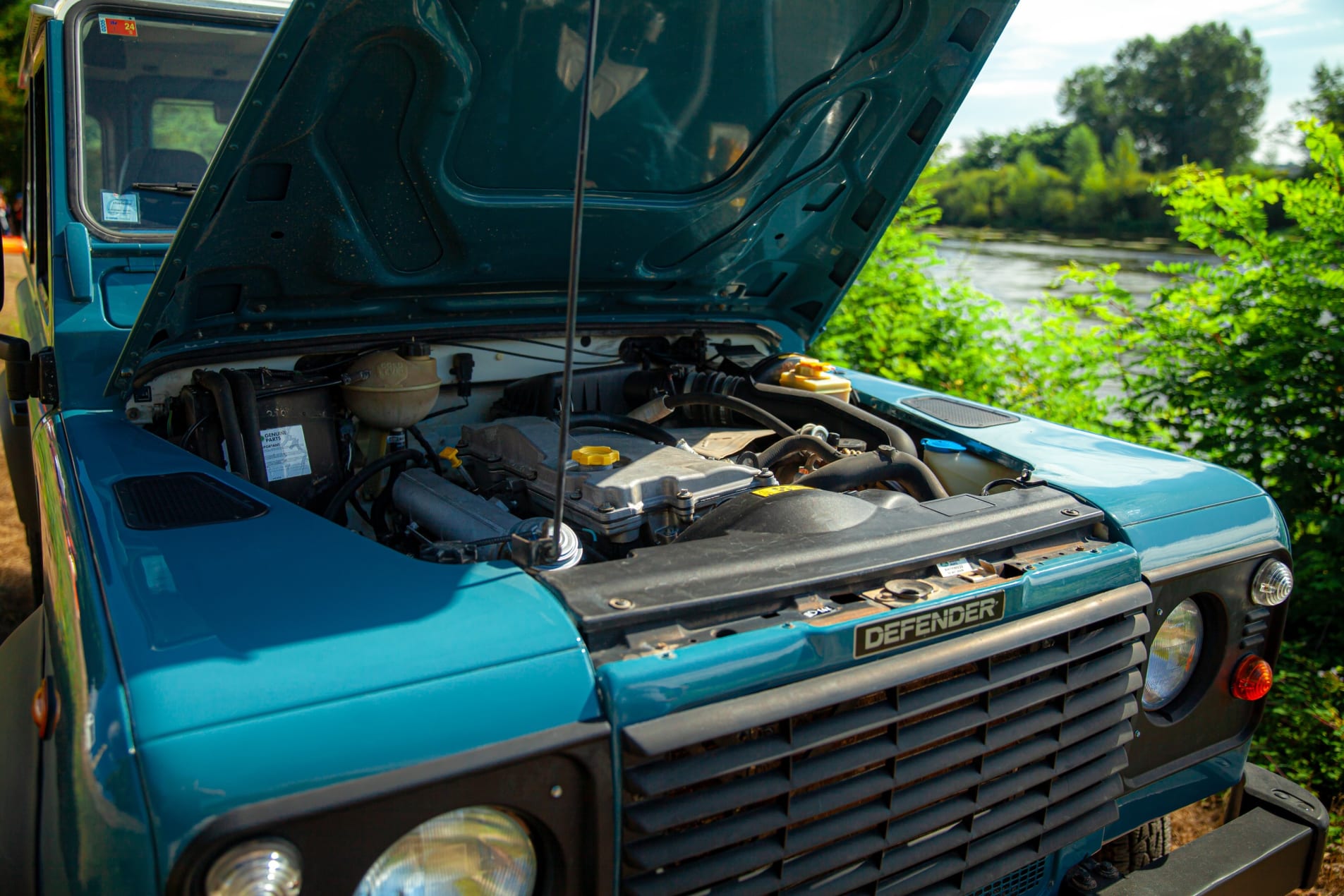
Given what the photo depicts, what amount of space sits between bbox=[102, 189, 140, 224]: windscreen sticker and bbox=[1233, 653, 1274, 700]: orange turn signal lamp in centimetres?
288

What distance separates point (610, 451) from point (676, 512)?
0.22 meters

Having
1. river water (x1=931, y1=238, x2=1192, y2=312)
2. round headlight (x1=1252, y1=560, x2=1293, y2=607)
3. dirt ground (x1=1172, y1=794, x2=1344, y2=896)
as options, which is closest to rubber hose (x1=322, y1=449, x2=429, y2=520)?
round headlight (x1=1252, y1=560, x2=1293, y2=607)

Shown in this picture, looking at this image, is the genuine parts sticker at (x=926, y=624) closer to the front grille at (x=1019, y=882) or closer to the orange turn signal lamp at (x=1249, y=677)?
the front grille at (x=1019, y=882)

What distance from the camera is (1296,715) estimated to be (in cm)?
312

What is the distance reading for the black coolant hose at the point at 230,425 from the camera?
1990mm

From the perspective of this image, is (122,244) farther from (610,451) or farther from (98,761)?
(98,761)

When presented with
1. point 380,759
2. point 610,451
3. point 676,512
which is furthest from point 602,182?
point 380,759

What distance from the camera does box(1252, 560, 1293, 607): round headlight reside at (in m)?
1.90

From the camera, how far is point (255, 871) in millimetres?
981

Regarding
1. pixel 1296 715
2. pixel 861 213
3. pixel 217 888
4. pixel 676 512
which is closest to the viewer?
pixel 217 888

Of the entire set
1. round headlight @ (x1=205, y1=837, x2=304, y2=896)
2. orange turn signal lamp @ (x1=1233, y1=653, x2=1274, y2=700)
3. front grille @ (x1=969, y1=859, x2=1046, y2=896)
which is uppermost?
round headlight @ (x1=205, y1=837, x2=304, y2=896)

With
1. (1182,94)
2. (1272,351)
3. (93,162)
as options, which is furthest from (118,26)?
(1182,94)

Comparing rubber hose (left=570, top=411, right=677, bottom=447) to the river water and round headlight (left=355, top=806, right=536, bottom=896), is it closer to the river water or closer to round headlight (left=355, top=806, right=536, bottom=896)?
round headlight (left=355, top=806, right=536, bottom=896)

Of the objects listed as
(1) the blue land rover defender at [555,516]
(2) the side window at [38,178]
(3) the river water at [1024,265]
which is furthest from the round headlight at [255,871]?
(3) the river water at [1024,265]
